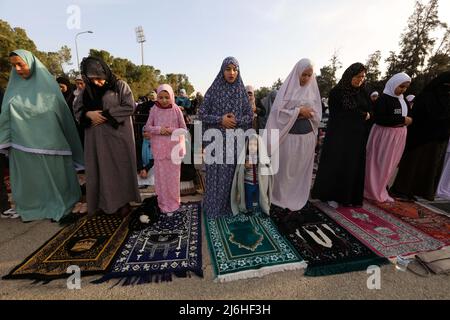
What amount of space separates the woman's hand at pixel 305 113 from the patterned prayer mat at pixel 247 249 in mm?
1481

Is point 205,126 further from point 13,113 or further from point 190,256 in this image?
point 13,113

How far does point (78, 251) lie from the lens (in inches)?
93.6

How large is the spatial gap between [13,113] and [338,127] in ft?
14.2

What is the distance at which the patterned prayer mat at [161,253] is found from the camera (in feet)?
6.76

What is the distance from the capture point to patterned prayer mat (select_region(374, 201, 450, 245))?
9.15 ft

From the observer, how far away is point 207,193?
323 cm

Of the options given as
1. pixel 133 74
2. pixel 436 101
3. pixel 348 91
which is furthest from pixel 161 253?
pixel 133 74

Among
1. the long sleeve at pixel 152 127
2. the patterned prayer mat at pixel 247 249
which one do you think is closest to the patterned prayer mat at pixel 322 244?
the patterned prayer mat at pixel 247 249

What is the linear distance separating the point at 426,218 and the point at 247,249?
8.85 ft

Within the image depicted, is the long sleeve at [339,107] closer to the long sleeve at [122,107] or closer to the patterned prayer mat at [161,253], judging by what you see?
the patterned prayer mat at [161,253]

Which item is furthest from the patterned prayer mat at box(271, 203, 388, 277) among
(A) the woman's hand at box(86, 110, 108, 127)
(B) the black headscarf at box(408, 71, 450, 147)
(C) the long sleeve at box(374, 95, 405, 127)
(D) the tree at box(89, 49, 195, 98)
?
(D) the tree at box(89, 49, 195, 98)

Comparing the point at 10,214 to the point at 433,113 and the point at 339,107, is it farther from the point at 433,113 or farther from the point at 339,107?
the point at 433,113

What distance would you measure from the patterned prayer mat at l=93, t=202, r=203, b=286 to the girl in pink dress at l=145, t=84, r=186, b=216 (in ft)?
1.35
